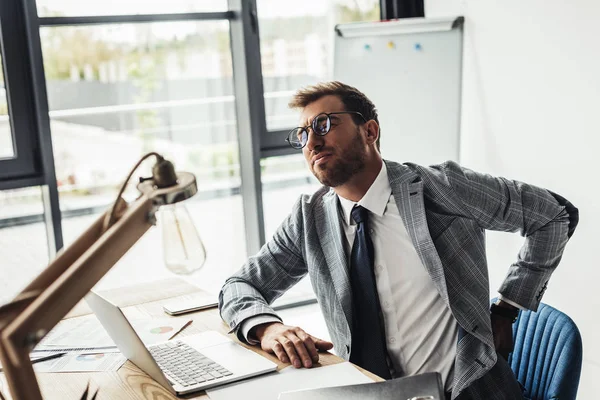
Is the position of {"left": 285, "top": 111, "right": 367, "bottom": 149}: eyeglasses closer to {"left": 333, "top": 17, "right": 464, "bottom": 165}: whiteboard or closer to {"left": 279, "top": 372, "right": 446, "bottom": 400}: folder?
{"left": 279, "top": 372, "right": 446, "bottom": 400}: folder

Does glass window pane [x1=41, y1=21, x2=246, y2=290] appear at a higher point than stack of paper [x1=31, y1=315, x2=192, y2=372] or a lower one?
higher

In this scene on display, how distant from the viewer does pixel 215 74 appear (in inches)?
153

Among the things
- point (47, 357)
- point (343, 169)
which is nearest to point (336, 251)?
point (343, 169)

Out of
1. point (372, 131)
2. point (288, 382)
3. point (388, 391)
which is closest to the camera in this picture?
point (388, 391)

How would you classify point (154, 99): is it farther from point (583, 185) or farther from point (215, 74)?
point (583, 185)

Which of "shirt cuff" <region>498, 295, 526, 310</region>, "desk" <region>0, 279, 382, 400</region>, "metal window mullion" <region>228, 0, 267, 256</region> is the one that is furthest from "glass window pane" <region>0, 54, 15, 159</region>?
"shirt cuff" <region>498, 295, 526, 310</region>

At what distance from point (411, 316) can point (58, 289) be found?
1.25 metres

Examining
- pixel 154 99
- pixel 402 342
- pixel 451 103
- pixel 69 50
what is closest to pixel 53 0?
pixel 69 50

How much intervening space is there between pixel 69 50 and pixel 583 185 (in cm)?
236

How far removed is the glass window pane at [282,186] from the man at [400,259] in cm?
193

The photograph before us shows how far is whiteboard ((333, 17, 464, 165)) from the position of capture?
3547 millimetres

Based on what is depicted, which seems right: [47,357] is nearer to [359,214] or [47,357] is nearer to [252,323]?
[252,323]

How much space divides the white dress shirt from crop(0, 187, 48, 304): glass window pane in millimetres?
2112

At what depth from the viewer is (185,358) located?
1738 mm
